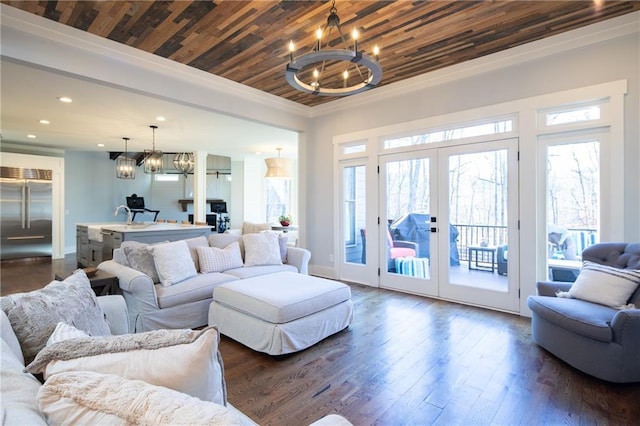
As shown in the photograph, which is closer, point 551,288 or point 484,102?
point 551,288

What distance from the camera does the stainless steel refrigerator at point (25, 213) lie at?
7.01m

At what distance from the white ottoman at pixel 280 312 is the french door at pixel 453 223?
5.53 feet

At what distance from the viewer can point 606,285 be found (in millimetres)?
2543

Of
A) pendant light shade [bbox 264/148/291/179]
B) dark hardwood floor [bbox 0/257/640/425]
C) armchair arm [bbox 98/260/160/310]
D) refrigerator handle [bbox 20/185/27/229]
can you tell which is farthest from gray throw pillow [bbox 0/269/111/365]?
refrigerator handle [bbox 20/185/27/229]

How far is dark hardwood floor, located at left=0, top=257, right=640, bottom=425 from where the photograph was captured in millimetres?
1922

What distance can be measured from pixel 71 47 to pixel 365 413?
4.10 meters

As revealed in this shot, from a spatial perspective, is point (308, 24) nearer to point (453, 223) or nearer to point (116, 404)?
point (453, 223)

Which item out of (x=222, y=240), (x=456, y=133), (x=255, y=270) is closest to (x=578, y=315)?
(x=456, y=133)

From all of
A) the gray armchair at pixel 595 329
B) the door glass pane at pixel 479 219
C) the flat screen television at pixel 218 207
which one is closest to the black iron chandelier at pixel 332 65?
the door glass pane at pixel 479 219

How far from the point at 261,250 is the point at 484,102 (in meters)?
3.38

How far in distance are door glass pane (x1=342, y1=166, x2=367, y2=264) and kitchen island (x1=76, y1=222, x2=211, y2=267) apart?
8.43 feet

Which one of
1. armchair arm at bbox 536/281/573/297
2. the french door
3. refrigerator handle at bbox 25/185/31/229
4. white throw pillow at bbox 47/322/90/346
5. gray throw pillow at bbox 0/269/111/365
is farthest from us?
refrigerator handle at bbox 25/185/31/229

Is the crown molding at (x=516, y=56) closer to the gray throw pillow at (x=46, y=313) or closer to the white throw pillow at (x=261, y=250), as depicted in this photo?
the white throw pillow at (x=261, y=250)

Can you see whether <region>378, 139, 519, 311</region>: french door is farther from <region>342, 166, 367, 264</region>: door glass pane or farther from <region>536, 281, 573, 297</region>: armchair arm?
<region>536, 281, 573, 297</region>: armchair arm
